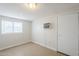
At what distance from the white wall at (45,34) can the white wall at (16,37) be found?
0.41 meters

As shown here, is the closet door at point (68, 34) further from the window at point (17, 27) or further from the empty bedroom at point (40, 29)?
the window at point (17, 27)

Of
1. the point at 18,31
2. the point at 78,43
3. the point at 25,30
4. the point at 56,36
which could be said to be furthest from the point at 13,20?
the point at 78,43

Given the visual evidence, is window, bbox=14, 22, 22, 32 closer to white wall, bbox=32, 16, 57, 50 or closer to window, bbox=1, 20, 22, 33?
window, bbox=1, 20, 22, 33

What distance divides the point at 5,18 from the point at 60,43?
2.75 m

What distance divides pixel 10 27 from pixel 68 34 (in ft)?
9.59

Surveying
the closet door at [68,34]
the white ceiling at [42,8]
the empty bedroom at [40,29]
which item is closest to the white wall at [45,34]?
the empty bedroom at [40,29]

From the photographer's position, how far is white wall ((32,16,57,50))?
3487 millimetres

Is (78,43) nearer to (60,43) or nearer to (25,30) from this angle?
(60,43)

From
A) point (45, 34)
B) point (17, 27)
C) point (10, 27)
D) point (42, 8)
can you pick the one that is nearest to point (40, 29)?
point (45, 34)

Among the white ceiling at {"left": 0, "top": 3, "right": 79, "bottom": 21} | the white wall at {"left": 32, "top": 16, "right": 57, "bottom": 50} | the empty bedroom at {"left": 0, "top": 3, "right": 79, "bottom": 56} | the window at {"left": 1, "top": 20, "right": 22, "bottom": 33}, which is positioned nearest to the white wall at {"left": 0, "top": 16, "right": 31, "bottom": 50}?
the empty bedroom at {"left": 0, "top": 3, "right": 79, "bottom": 56}

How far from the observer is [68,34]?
9.16 ft

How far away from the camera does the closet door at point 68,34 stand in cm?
256

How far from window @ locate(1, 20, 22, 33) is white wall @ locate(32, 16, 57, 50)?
1013mm

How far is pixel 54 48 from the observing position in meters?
3.46
